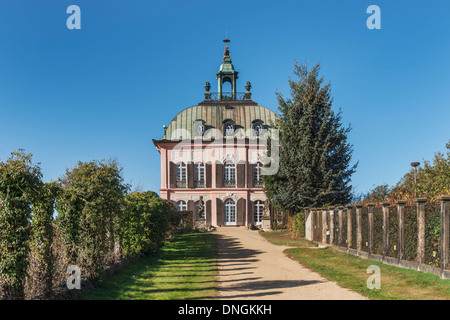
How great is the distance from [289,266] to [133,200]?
557cm

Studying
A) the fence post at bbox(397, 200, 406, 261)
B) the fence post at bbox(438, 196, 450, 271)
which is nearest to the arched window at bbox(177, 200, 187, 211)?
the fence post at bbox(397, 200, 406, 261)

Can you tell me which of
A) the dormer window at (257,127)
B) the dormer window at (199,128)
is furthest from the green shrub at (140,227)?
the dormer window at (257,127)

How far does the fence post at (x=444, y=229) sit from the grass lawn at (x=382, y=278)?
0.45 m

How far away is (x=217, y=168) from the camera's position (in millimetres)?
40938

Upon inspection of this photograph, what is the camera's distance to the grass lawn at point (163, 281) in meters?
9.27

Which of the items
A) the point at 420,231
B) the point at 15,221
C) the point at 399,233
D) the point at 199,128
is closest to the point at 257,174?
the point at 199,128

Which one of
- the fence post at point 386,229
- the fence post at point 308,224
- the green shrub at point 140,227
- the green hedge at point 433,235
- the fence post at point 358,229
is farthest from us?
the fence post at point 308,224

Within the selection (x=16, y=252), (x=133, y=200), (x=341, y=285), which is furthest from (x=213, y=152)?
(x=16, y=252)

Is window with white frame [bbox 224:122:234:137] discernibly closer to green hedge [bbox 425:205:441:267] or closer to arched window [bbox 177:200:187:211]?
arched window [bbox 177:200:187:211]

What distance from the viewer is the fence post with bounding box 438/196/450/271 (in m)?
11.0

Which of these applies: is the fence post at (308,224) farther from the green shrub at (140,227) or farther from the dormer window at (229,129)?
the dormer window at (229,129)

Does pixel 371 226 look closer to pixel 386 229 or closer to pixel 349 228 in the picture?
pixel 386 229

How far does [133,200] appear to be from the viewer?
51.9 ft
